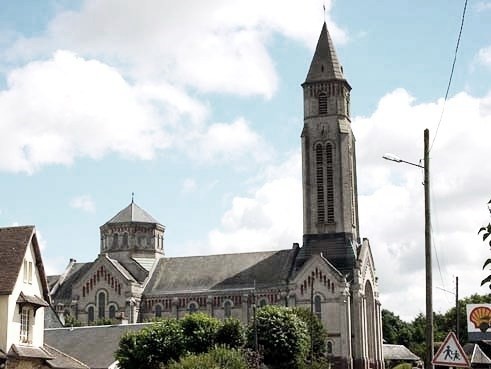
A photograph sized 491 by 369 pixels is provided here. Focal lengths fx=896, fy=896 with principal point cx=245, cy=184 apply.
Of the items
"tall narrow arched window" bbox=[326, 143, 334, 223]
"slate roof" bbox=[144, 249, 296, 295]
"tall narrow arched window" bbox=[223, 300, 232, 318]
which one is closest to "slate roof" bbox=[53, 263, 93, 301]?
"slate roof" bbox=[144, 249, 296, 295]

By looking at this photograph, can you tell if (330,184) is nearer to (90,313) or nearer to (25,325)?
(90,313)

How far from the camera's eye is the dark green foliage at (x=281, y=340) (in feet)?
242

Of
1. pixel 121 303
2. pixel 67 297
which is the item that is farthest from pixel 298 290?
pixel 67 297

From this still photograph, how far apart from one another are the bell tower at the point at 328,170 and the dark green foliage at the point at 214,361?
1979 inches

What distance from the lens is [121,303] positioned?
4195 inches

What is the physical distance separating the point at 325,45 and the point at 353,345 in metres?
36.5

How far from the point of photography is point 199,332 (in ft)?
226

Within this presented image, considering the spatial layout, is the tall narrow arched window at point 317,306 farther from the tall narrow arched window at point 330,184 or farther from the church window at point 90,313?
the church window at point 90,313

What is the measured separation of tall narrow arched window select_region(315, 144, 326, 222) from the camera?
103625 mm

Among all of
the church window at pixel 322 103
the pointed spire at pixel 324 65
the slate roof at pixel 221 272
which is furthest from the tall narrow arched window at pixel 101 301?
the pointed spire at pixel 324 65

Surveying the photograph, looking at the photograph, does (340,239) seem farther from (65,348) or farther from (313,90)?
(65,348)

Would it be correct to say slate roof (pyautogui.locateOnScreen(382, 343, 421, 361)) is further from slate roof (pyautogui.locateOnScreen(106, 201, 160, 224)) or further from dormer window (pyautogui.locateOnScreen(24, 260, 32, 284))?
dormer window (pyautogui.locateOnScreen(24, 260, 32, 284))

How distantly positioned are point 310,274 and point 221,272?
44.7 feet

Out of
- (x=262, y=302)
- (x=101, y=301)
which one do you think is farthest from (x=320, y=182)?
(x=101, y=301)
